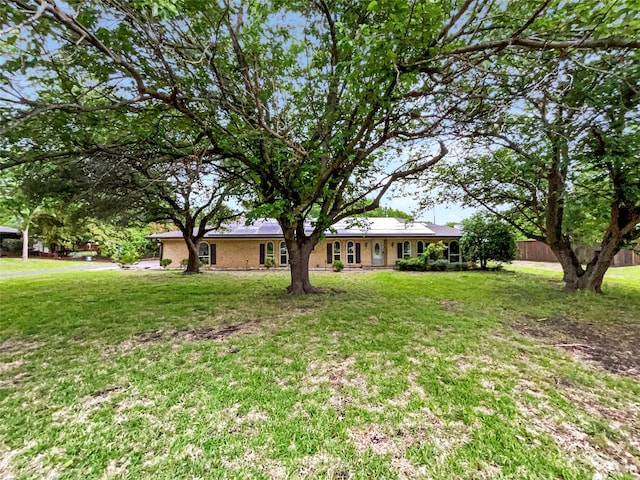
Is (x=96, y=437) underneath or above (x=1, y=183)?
underneath

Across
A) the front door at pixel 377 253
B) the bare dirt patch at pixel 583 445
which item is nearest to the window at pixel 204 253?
the front door at pixel 377 253

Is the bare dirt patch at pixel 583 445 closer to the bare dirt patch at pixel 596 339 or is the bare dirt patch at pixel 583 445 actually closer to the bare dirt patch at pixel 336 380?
the bare dirt patch at pixel 336 380

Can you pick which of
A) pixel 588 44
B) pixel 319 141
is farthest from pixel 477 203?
pixel 588 44

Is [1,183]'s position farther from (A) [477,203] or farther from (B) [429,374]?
(A) [477,203]

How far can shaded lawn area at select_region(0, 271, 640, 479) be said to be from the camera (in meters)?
2.17

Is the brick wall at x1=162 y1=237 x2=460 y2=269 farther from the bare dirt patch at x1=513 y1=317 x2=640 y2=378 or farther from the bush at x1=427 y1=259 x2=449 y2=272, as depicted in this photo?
the bare dirt patch at x1=513 y1=317 x2=640 y2=378

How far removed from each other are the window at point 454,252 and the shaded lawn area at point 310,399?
1366 cm

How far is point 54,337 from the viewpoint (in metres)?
4.99

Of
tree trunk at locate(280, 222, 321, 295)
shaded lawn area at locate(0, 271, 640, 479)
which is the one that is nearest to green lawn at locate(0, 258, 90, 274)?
shaded lawn area at locate(0, 271, 640, 479)

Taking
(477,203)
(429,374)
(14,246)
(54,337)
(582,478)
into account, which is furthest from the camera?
(14,246)

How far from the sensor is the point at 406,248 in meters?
20.0

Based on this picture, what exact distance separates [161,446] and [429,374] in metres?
2.80

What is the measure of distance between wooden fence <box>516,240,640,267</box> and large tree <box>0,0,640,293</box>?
16.8 meters

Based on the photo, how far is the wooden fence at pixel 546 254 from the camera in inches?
721
